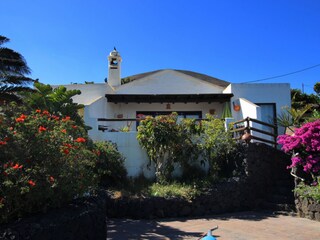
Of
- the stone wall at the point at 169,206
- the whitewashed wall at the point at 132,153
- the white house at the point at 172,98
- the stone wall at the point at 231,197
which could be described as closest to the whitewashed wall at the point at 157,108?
the white house at the point at 172,98

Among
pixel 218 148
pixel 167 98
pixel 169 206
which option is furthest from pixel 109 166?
pixel 167 98

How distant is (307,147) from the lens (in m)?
11.6

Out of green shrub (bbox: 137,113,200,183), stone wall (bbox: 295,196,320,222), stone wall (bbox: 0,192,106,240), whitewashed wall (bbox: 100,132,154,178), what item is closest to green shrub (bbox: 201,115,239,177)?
green shrub (bbox: 137,113,200,183)

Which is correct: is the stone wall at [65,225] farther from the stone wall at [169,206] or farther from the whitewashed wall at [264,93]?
the whitewashed wall at [264,93]

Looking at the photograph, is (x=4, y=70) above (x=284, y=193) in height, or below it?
above

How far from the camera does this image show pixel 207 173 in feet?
45.4

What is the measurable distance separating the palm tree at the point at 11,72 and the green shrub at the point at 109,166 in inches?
164

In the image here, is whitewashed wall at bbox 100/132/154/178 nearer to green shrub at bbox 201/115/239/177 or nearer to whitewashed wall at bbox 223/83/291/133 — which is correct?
green shrub at bbox 201/115/239/177

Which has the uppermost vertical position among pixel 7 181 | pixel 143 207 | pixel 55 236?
pixel 7 181

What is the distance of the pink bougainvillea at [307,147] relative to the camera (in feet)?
Answer: 37.3

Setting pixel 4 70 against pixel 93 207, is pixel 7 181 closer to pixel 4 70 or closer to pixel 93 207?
pixel 93 207

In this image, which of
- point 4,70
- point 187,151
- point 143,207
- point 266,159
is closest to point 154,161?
point 187,151

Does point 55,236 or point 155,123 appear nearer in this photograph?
point 55,236

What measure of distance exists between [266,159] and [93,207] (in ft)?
31.1
